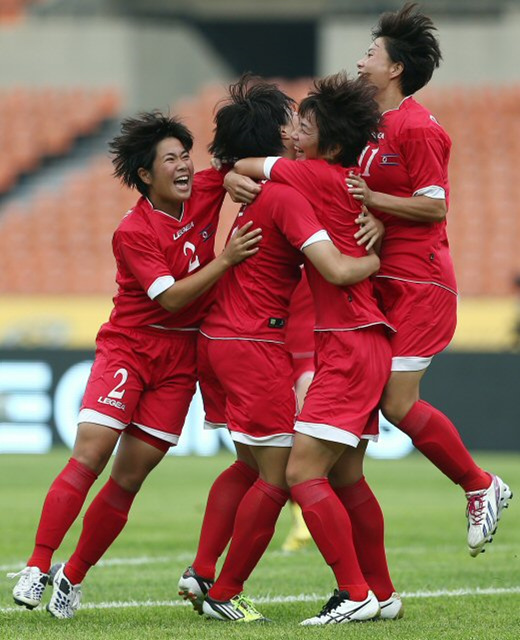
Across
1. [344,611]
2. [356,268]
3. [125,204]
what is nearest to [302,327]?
[356,268]

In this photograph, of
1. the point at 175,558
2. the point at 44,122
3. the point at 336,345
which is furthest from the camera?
the point at 44,122

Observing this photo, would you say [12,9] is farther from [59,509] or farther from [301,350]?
[59,509]

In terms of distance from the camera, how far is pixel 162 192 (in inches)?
218

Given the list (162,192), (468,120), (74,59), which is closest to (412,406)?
(162,192)

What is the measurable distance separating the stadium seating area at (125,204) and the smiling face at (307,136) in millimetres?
11758

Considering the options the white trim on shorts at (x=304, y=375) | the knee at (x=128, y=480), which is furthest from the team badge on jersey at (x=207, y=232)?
the white trim on shorts at (x=304, y=375)

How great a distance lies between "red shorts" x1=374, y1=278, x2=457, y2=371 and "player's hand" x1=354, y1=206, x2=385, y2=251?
10.3 inches

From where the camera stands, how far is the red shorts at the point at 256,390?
528 centimetres

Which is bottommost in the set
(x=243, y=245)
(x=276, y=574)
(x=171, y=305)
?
(x=276, y=574)

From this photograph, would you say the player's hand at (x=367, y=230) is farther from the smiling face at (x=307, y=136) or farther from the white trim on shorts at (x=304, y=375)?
the white trim on shorts at (x=304, y=375)

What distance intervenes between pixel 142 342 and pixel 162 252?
0.39 metres

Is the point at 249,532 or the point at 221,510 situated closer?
the point at 249,532

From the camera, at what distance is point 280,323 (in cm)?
539

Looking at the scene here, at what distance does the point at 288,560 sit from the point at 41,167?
15.4m
